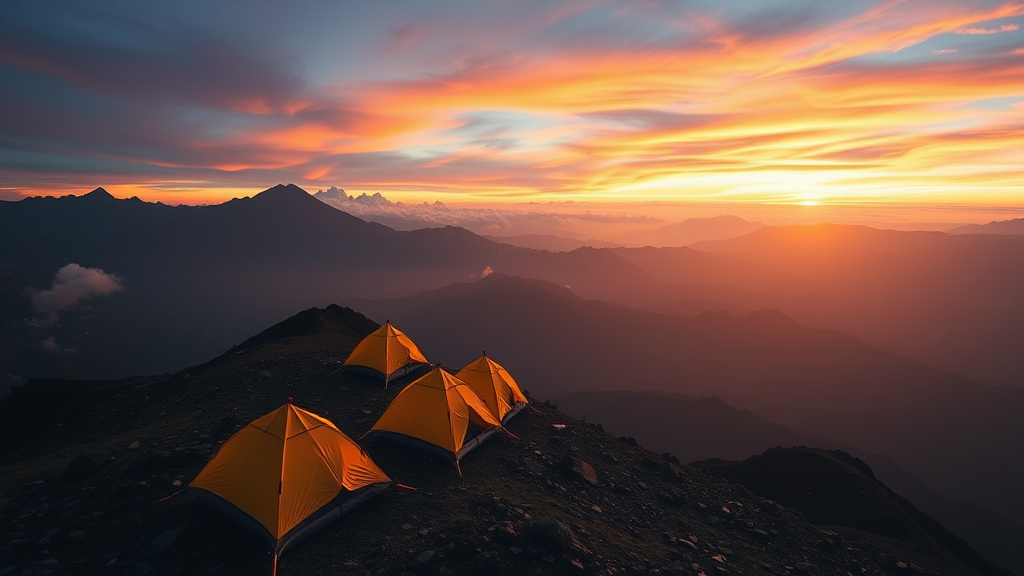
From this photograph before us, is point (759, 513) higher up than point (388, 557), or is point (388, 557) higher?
point (388, 557)

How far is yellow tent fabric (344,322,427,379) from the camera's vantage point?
24.2 metres

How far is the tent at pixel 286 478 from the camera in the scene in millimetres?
11258

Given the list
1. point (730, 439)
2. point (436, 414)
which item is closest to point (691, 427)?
point (730, 439)

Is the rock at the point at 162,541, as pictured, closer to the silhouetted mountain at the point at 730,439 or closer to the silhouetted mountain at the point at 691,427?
the silhouetted mountain at the point at 730,439

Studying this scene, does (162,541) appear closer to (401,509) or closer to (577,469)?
(401,509)

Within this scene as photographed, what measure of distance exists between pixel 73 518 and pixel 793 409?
701 feet

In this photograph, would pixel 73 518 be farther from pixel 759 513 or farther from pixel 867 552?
pixel 867 552

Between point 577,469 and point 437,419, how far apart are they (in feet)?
21.3

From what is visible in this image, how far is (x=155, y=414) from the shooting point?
21312mm

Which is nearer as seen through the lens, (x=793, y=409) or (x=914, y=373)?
A: (x=793, y=409)

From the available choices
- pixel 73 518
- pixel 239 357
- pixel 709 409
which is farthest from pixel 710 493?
pixel 709 409

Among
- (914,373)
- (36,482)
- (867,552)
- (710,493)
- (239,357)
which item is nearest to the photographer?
(36,482)

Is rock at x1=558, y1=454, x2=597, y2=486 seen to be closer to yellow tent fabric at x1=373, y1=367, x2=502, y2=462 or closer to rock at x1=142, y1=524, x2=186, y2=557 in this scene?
yellow tent fabric at x1=373, y1=367, x2=502, y2=462

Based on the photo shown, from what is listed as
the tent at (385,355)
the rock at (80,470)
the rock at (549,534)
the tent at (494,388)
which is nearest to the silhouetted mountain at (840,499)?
the tent at (494,388)
